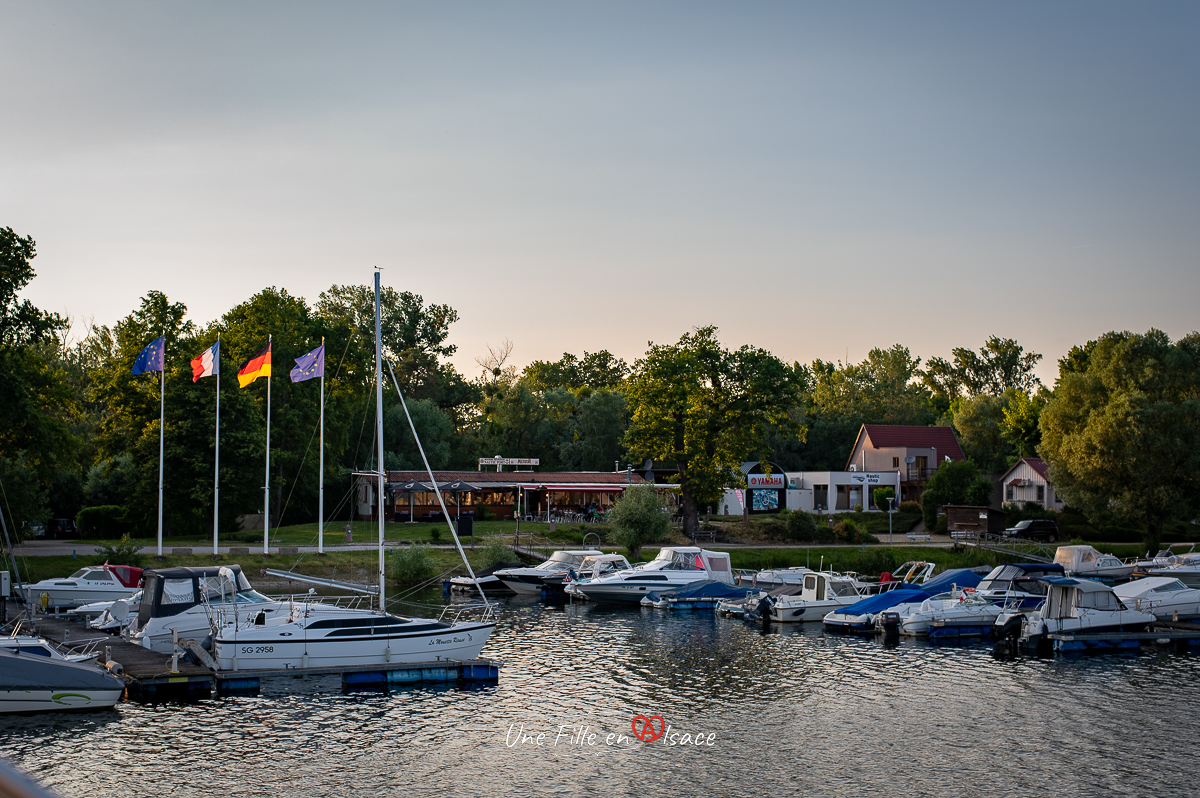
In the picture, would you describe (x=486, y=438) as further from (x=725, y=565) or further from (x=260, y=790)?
(x=260, y=790)

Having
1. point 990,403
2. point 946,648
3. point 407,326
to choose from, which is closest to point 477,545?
point 946,648

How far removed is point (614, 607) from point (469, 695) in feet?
64.8

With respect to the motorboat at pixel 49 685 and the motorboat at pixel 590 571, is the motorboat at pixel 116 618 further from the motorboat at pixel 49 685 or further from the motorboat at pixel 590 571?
the motorboat at pixel 590 571

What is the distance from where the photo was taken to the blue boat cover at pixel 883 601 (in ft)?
128

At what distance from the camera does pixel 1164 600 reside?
40.1 metres

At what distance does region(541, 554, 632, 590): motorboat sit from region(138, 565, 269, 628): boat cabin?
19.3 m

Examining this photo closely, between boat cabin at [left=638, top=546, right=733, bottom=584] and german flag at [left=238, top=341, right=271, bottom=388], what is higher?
german flag at [left=238, top=341, right=271, bottom=388]

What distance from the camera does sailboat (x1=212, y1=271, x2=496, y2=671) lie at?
26.6 m

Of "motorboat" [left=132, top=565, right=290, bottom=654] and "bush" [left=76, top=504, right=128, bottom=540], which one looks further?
"bush" [left=76, top=504, right=128, bottom=540]

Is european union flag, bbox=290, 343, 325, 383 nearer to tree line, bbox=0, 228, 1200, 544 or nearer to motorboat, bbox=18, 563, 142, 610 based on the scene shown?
tree line, bbox=0, 228, 1200, 544

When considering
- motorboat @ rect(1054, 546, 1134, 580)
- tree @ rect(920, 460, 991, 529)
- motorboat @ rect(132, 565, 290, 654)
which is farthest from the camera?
tree @ rect(920, 460, 991, 529)

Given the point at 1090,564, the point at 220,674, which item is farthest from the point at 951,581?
the point at 220,674

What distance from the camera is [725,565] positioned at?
47938mm

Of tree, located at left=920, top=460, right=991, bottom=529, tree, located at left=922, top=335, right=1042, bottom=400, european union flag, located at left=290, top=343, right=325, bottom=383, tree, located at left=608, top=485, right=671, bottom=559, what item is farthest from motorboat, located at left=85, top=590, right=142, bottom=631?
tree, located at left=922, top=335, right=1042, bottom=400
